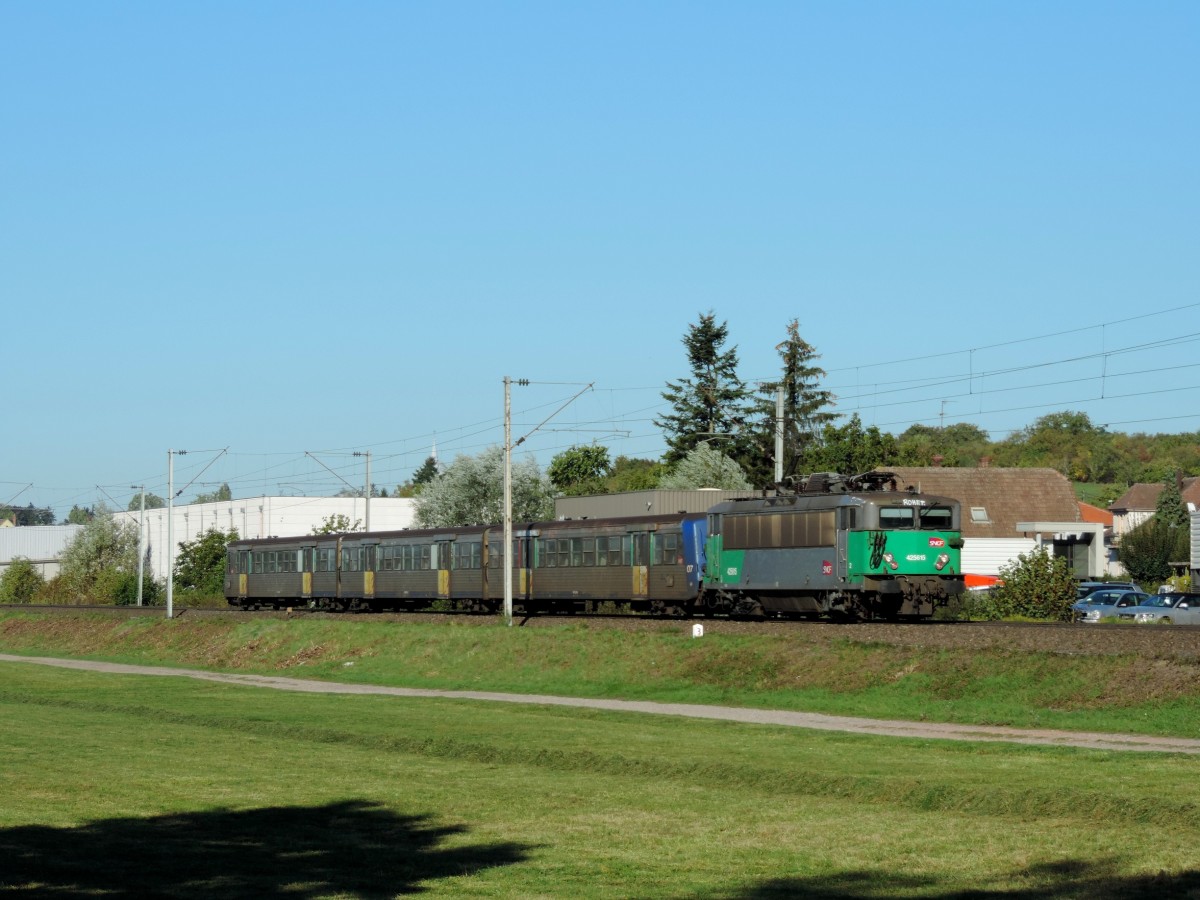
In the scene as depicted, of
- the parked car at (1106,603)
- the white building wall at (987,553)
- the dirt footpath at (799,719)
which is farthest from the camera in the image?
the white building wall at (987,553)

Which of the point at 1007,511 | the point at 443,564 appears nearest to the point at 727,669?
the point at 443,564

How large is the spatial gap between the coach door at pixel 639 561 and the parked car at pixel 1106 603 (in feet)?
46.1

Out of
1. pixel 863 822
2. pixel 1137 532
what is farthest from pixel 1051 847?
pixel 1137 532

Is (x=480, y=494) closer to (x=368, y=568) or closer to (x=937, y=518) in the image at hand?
(x=368, y=568)

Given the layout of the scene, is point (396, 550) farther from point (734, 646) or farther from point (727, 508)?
point (734, 646)

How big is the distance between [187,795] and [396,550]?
45.4 meters

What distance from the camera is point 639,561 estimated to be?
49.1 metres

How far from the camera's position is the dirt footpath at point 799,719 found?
79.1 feet

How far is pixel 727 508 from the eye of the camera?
44.6 meters

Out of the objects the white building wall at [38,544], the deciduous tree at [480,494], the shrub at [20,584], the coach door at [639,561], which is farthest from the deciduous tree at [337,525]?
the coach door at [639,561]

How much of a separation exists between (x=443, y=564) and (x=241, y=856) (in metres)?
46.4

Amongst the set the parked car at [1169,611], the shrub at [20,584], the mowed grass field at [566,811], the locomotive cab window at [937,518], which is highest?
the locomotive cab window at [937,518]

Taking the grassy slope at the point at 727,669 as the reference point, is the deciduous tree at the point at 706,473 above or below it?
above

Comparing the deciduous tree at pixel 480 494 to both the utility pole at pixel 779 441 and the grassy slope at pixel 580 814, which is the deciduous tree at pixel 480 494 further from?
the grassy slope at pixel 580 814
